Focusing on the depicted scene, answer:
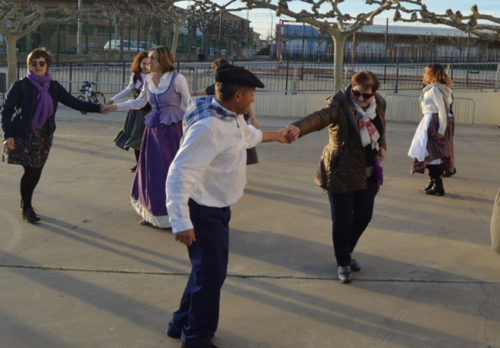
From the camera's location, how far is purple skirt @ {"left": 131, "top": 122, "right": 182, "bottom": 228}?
6.23m

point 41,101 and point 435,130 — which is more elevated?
point 41,101

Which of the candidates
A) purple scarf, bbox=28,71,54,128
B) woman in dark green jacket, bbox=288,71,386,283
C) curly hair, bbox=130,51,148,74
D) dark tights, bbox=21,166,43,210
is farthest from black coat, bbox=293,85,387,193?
curly hair, bbox=130,51,148,74

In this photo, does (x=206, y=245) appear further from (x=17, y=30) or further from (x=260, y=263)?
(x=17, y=30)

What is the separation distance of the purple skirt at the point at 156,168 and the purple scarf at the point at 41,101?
0.98 m

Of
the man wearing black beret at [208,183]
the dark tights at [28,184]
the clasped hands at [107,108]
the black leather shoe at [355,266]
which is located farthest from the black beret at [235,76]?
the dark tights at [28,184]

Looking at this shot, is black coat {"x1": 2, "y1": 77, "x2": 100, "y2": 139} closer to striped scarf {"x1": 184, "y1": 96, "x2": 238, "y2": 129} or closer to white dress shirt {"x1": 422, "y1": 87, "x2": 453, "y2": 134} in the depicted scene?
striped scarf {"x1": 184, "y1": 96, "x2": 238, "y2": 129}

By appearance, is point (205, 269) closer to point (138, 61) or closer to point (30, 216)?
point (30, 216)

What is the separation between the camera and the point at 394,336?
4016 millimetres

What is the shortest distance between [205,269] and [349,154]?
1.76 metres

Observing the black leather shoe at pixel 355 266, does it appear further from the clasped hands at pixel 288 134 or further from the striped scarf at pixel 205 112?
the striped scarf at pixel 205 112

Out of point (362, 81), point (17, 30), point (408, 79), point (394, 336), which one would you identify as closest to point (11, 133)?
point (362, 81)

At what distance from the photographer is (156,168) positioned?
20.6ft

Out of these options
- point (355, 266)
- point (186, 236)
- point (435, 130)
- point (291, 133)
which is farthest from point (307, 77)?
point (186, 236)

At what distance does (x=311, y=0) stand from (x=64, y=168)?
8469 mm
